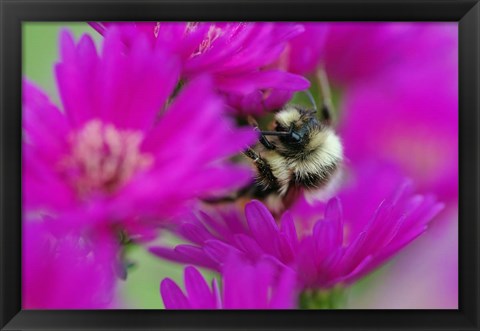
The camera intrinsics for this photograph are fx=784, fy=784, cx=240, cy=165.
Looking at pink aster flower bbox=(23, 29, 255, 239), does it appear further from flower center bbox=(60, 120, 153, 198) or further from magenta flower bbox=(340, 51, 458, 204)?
magenta flower bbox=(340, 51, 458, 204)

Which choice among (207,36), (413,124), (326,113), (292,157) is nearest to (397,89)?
(413,124)

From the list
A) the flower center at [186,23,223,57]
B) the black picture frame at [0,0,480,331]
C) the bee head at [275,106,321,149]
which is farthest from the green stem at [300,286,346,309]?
the flower center at [186,23,223,57]

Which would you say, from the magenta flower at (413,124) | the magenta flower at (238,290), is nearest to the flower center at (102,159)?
the magenta flower at (238,290)

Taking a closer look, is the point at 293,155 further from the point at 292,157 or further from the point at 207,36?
the point at 207,36

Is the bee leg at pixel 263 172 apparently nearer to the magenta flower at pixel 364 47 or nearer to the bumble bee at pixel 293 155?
the bumble bee at pixel 293 155

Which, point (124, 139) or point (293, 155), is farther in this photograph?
point (293, 155)

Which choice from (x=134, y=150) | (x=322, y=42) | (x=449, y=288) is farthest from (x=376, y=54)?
(x=134, y=150)
